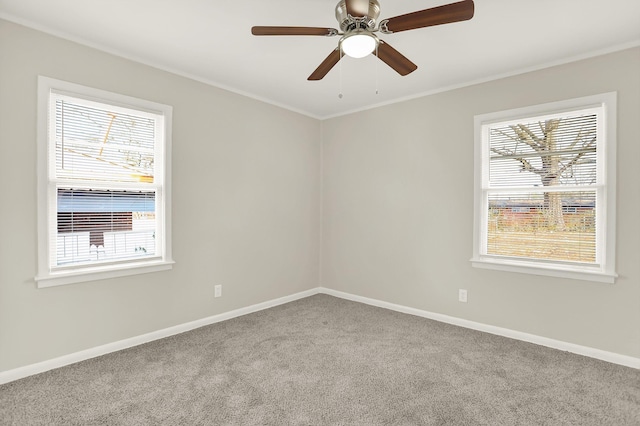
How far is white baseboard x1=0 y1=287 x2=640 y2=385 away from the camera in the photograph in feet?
8.07

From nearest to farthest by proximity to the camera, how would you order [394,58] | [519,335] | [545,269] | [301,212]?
[394,58]
[545,269]
[519,335]
[301,212]

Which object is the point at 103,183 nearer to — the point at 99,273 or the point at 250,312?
→ the point at 99,273

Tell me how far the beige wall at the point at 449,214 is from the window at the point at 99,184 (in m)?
2.24

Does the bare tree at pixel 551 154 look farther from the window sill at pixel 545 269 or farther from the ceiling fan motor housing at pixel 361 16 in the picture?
the ceiling fan motor housing at pixel 361 16

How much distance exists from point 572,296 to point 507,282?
1.64ft

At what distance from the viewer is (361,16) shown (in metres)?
1.75

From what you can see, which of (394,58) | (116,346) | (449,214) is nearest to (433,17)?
(394,58)

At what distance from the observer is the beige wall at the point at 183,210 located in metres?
2.37

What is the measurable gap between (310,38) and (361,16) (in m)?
0.92

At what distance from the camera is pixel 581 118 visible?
290 cm


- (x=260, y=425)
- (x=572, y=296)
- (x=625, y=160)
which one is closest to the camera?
(x=260, y=425)

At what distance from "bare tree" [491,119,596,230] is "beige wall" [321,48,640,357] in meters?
0.23

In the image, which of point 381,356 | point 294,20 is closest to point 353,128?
point 294,20

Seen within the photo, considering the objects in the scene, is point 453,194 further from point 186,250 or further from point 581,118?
point 186,250
